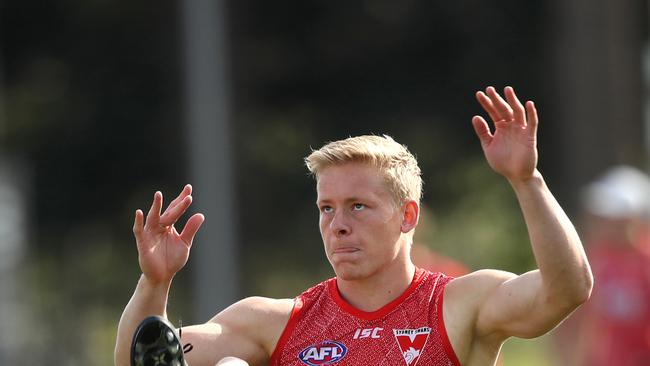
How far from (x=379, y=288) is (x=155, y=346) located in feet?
3.46

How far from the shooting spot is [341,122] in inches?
950

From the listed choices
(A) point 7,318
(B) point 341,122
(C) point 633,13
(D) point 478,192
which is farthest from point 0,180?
(C) point 633,13

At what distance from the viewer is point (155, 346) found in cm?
588

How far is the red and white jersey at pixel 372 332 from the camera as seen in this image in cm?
625

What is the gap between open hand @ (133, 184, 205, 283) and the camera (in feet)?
20.9

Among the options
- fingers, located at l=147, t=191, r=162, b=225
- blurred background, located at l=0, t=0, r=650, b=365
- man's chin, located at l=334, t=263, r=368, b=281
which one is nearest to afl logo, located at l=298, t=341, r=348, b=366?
man's chin, located at l=334, t=263, r=368, b=281

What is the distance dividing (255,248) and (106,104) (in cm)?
383

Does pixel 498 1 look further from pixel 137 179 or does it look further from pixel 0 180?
pixel 0 180

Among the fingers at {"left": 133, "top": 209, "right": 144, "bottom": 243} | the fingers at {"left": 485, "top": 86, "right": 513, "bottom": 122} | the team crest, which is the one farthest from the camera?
the fingers at {"left": 133, "top": 209, "right": 144, "bottom": 243}

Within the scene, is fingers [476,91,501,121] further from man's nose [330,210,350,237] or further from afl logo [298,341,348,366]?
afl logo [298,341,348,366]

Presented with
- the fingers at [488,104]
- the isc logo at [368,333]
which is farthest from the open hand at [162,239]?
the fingers at [488,104]

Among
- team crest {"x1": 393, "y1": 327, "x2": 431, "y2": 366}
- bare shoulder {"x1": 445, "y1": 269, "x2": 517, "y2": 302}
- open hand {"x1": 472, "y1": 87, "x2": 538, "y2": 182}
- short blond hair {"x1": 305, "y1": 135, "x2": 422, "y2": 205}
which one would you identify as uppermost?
open hand {"x1": 472, "y1": 87, "x2": 538, "y2": 182}

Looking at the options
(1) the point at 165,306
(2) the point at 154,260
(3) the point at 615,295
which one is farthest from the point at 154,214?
(3) the point at 615,295

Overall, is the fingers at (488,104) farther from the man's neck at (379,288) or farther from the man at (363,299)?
the man's neck at (379,288)
